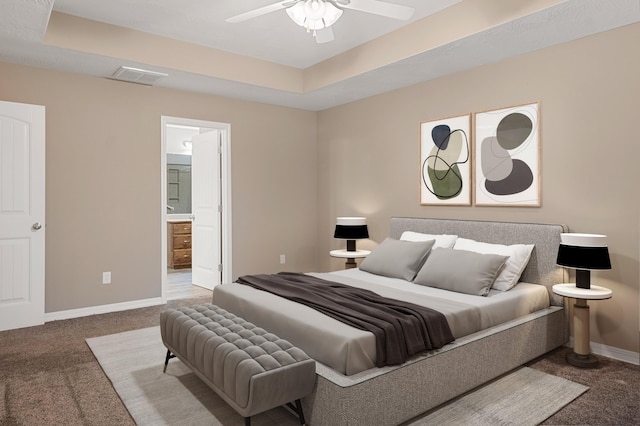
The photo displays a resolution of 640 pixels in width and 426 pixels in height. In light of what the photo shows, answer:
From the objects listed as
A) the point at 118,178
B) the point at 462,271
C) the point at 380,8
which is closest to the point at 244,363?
the point at 462,271

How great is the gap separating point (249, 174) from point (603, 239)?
4.01 metres

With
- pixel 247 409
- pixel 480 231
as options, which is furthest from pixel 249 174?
pixel 247 409

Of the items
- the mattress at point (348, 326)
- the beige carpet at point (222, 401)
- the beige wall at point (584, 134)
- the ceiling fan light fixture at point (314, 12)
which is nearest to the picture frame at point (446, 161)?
the beige wall at point (584, 134)

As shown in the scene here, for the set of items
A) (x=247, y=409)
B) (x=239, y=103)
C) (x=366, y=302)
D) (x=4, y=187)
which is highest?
A: (x=239, y=103)

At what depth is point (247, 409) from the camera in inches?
78.0

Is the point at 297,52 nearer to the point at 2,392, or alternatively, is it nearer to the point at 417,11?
the point at 417,11

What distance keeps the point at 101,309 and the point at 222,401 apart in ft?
8.56

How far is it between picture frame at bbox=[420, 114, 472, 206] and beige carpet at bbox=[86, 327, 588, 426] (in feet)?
6.22

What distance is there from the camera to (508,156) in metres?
3.90

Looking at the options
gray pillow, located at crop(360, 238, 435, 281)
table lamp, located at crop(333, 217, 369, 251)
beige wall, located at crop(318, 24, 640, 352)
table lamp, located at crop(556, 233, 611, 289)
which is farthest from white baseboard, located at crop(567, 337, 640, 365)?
table lamp, located at crop(333, 217, 369, 251)

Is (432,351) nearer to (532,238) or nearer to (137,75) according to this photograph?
(532,238)

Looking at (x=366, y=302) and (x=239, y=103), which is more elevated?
(x=239, y=103)

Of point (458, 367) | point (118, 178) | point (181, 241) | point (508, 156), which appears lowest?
point (458, 367)

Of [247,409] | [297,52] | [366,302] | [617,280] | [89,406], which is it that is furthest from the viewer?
[297,52]
